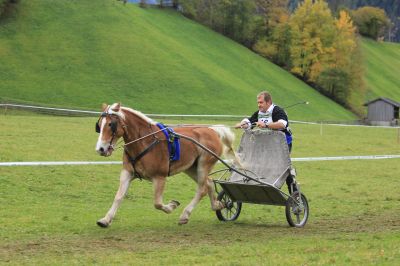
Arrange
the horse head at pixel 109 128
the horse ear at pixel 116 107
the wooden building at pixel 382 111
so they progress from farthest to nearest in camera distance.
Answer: the wooden building at pixel 382 111 → the horse ear at pixel 116 107 → the horse head at pixel 109 128

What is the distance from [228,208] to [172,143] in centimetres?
224

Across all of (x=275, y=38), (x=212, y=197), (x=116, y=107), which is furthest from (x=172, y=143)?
(x=275, y=38)

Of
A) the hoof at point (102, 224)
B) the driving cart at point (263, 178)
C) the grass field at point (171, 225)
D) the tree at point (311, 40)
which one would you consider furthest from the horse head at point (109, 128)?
the tree at point (311, 40)

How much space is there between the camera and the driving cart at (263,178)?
456 inches

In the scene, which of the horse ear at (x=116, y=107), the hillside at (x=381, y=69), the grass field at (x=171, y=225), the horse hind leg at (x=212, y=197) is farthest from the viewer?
the hillside at (x=381, y=69)

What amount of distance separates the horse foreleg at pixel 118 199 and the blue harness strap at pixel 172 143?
0.83 metres

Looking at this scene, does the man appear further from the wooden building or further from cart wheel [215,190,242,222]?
the wooden building

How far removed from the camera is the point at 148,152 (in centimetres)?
1053

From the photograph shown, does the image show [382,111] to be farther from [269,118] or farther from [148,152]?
[148,152]

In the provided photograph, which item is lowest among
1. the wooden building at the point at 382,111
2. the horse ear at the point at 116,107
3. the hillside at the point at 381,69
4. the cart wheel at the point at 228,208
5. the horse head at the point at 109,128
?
the hillside at the point at 381,69

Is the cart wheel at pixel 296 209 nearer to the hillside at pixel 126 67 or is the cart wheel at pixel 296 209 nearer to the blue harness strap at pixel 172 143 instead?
the blue harness strap at pixel 172 143

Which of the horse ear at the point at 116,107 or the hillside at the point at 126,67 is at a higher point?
the horse ear at the point at 116,107

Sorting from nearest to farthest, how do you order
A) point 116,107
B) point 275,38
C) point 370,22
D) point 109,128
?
point 109,128 < point 116,107 < point 275,38 < point 370,22

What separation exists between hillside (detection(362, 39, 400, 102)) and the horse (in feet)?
328
